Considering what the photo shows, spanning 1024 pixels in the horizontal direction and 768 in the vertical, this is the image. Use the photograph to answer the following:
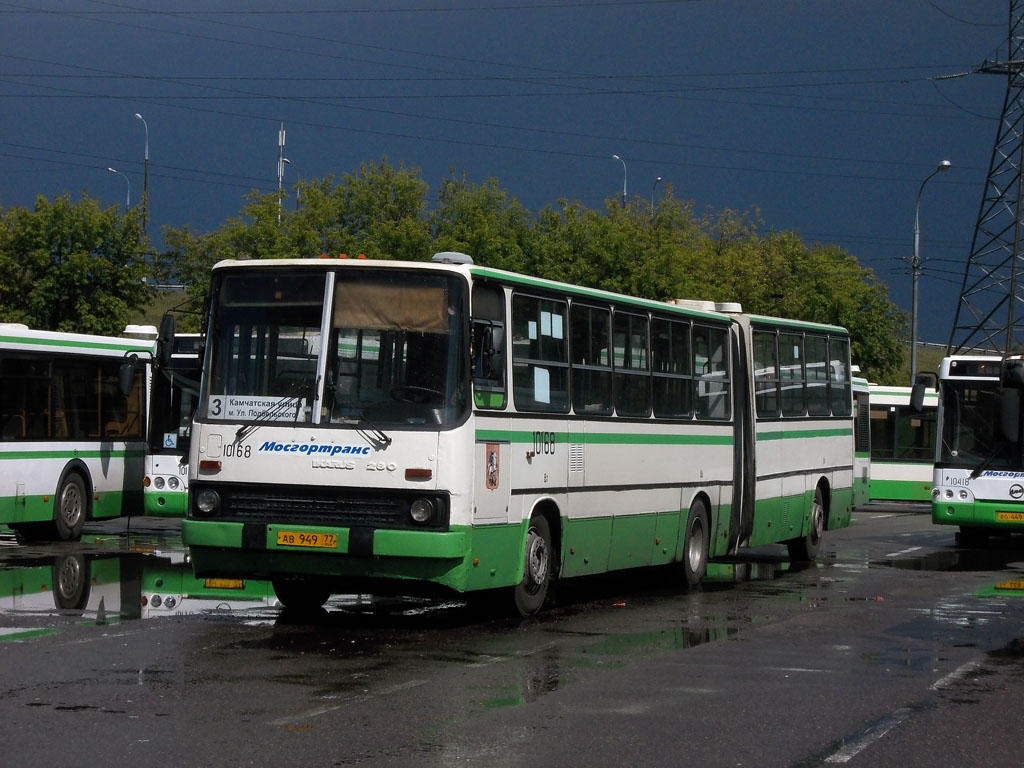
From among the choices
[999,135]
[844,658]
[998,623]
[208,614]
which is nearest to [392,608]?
[208,614]

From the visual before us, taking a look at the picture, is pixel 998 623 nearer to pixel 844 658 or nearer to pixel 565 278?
pixel 844 658

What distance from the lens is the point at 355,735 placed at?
8.60 metres

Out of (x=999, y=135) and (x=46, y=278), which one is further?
(x=46, y=278)

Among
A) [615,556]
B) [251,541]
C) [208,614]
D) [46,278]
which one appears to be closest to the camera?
[251,541]

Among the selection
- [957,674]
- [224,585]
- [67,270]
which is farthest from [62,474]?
[67,270]

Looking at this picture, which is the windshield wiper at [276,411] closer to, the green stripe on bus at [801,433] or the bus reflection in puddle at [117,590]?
the bus reflection in puddle at [117,590]

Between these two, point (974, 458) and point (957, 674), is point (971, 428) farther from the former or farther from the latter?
point (957, 674)

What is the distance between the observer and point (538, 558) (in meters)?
14.7

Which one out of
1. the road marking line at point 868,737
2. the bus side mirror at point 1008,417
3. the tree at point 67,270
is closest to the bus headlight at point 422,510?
the road marking line at point 868,737

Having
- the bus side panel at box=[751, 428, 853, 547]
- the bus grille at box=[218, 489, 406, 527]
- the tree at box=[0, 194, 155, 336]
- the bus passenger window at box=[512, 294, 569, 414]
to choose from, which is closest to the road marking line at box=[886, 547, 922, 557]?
the bus side panel at box=[751, 428, 853, 547]

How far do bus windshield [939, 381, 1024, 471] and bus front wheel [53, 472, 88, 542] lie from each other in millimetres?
13256

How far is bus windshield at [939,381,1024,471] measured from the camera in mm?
25516

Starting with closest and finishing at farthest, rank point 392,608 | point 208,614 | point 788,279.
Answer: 1. point 208,614
2. point 392,608
3. point 788,279

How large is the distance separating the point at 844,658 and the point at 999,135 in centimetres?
3350
